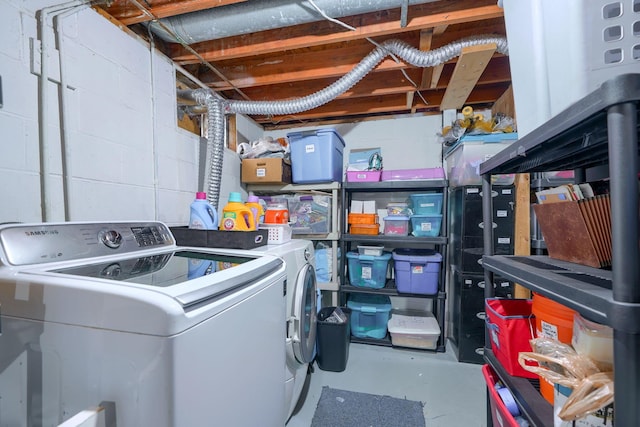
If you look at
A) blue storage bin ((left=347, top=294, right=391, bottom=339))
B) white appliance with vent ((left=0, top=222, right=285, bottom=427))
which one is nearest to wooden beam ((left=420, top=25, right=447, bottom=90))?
white appliance with vent ((left=0, top=222, right=285, bottom=427))

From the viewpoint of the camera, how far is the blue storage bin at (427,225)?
7.55 ft

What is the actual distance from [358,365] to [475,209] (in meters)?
1.59

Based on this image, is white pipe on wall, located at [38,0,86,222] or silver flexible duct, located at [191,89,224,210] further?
silver flexible duct, located at [191,89,224,210]

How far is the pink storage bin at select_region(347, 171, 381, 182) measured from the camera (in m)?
2.44

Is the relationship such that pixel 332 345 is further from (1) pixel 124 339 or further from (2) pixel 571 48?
(2) pixel 571 48

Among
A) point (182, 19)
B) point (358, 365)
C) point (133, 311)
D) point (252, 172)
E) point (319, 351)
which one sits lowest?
point (358, 365)

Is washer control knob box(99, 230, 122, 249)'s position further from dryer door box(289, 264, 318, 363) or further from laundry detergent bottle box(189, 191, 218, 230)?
dryer door box(289, 264, 318, 363)

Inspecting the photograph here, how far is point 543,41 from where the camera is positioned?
0.74m

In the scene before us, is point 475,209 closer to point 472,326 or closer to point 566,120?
point 472,326

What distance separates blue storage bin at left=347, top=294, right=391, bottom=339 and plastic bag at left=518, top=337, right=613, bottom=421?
1.77 metres

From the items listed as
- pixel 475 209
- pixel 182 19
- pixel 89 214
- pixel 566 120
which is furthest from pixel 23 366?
pixel 475 209

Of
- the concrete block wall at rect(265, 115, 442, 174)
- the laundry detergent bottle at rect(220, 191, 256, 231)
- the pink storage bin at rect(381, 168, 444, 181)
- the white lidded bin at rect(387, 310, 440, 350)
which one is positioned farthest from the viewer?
the concrete block wall at rect(265, 115, 442, 174)

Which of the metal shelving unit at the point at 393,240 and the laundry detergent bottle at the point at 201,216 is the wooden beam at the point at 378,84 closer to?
the metal shelving unit at the point at 393,240

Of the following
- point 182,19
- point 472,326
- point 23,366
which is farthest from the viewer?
point 472,326
